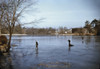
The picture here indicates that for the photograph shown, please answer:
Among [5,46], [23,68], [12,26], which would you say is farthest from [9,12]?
[23,68]

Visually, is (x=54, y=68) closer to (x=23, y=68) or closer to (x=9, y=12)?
(x=23, y=68)

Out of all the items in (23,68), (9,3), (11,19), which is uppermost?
(9,3)

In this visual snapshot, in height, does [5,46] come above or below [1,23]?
below

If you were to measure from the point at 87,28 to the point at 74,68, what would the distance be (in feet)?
285

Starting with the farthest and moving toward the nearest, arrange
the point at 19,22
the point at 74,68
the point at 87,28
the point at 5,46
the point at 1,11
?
1. the point at 87,28
2. the point at 5,46
3. the point at 19,22
4. the point at 1,11
5. the point at 74,68

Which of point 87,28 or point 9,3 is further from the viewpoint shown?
point 87,28

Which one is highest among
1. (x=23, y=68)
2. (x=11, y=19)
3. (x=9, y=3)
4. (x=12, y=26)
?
(x=9, y=3)

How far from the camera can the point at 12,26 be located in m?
14.8

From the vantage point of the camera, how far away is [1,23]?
13.5 meters

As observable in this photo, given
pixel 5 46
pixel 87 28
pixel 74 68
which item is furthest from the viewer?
pixel 87 28

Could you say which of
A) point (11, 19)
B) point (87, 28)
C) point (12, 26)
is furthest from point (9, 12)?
point (87, 28)

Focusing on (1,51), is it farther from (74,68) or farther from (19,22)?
(74,68)

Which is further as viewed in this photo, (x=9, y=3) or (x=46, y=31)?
(x=46, y=31)

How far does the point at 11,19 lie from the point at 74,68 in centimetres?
1077
